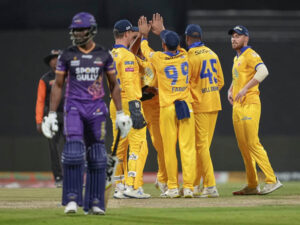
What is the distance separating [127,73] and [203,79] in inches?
40.5

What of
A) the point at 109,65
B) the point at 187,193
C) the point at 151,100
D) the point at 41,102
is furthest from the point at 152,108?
the point at 109,65

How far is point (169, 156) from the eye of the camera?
9727 mm

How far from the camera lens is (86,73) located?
293 inches

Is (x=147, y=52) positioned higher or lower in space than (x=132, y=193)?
higher

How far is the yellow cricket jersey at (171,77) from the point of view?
31.6ft

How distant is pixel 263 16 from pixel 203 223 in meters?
14.0

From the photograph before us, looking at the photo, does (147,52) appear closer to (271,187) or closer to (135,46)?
(135,46)

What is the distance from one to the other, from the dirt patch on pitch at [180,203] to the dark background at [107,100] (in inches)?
318

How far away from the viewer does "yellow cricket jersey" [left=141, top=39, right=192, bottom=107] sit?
9641mm

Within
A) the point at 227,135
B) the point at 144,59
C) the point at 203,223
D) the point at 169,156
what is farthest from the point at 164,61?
the point at 227,135

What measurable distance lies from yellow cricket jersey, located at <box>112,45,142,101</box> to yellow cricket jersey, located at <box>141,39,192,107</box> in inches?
11.5

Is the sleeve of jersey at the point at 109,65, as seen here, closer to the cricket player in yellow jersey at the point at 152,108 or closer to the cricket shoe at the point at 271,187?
the cricket player in yellow jersey at the point at 152,108

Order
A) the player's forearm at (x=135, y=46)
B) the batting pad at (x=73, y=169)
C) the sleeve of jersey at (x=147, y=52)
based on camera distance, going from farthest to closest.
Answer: the player's forearm at (x=135, y=46) < the sleeve of jersey at (x=147, y=52) < the batting pad at (x=73, y=169)

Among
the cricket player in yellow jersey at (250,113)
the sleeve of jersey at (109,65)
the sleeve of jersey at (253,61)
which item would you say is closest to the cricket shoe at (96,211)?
the sleeve of jersey at (109,65)
